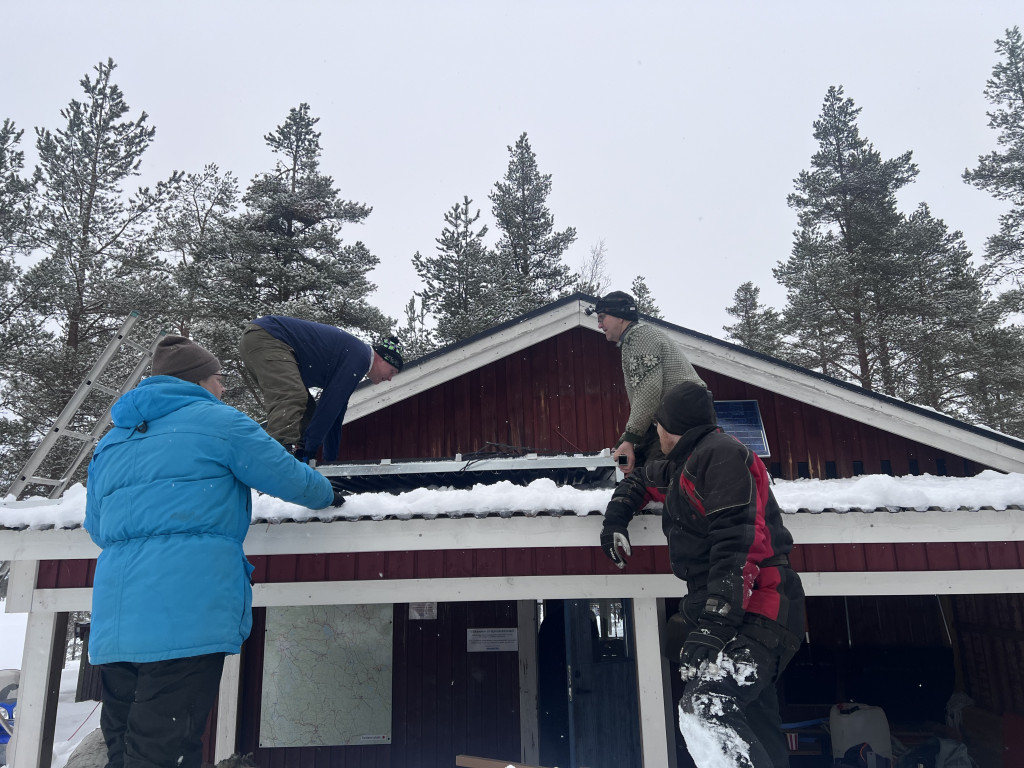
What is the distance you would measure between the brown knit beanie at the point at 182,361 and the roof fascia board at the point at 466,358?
419cm

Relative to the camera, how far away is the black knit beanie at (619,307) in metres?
4.27

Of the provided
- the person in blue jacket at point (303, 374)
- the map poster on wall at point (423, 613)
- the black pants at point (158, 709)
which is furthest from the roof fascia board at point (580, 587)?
the map poster on wall at point (423, 613)

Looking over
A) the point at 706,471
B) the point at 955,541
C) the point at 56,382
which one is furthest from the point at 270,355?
the point at 56,382

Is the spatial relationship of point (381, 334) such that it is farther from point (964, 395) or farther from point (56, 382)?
point (964, 395)

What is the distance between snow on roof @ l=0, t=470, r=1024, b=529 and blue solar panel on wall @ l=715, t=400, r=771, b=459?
2542mm

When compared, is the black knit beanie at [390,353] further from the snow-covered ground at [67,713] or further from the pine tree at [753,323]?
the pine tree at [753,323]

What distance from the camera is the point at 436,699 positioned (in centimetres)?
679

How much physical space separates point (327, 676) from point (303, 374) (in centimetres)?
393

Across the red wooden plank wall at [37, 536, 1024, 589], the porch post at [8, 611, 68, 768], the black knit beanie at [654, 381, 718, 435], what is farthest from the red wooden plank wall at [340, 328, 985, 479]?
the black knit beanie at [654, 381, 718, 435]

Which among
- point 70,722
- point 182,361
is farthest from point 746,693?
point 70,722

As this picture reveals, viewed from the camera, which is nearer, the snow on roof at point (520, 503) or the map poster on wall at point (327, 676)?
the snow on roof at point (520, 503)

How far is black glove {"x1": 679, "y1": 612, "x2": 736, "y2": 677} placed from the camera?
2365mm

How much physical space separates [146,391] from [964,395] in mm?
22415

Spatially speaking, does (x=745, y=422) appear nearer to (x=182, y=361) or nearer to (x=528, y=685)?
(x=528, y=685)
